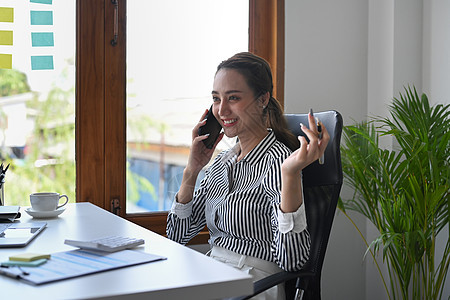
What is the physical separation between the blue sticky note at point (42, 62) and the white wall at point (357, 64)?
3.77ft

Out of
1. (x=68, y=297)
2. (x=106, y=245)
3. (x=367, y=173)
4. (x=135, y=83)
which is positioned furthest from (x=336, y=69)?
(x=68, y=297)

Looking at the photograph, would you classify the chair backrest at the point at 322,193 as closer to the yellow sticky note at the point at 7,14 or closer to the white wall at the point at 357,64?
the white wall at the point at 357,64

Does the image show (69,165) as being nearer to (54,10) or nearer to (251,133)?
(54,10)

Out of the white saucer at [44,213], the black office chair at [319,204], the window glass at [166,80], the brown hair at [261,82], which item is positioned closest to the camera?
the black office chair at [319,204]

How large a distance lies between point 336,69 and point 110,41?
1195 millimetres

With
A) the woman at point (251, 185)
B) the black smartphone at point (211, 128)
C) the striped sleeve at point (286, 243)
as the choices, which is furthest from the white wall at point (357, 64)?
the striped sleeve at point (286, 243)

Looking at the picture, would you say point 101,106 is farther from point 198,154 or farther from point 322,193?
point 322,193

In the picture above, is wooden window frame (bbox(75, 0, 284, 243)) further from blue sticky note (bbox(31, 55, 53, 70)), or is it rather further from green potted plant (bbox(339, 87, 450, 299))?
green potted plant (bbox(339, 87, 450, 299))

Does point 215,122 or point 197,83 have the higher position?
point 197,83

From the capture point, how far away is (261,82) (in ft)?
6.20

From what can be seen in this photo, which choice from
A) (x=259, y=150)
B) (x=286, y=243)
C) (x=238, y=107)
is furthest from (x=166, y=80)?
(x=286, y=243)

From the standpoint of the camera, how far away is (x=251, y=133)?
1895mm

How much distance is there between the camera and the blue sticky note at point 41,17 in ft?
7.84

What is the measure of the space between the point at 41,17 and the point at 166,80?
62cm
